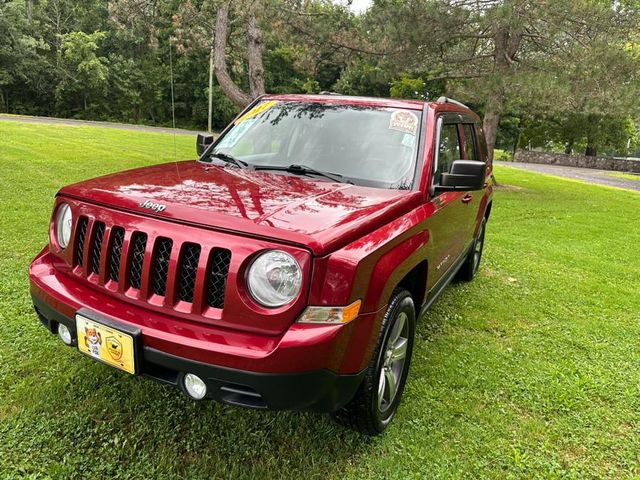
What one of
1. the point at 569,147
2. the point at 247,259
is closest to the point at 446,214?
the point at 247,259

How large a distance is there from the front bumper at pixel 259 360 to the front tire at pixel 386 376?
7.9 inches

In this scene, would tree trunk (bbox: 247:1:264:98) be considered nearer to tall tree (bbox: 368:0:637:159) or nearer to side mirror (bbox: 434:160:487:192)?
tall tree (bbox: 368:0:637:159)

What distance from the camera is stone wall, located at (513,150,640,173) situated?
115 ft

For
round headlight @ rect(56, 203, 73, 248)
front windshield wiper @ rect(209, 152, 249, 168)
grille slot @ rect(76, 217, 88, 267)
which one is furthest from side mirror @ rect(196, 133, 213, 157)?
grille slot @ rect(76, 217, 88, 267)

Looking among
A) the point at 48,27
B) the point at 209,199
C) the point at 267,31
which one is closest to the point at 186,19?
the point at 267,31

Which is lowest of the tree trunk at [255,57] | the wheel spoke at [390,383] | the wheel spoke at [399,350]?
the wheel spoke at [390,383]

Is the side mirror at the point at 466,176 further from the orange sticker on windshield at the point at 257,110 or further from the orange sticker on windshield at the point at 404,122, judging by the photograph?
the orange sticker on windshield at the point at 257,110

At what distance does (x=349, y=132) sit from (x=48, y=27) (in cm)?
4677

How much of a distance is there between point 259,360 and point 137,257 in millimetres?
786

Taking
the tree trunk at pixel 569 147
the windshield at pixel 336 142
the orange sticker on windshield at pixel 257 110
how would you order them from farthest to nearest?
1. the tree trunk at pixel 569 147
2. the orange sticker on windshield at pixel 257 110
3. the windshield at pixel 336 142

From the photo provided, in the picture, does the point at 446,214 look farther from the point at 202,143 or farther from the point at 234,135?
the point at 202,143

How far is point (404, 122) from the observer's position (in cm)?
342

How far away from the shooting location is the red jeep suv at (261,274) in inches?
80.1

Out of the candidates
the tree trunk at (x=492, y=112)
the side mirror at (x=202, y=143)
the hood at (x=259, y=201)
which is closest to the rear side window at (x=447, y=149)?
the hood at (x=259, y=201)
